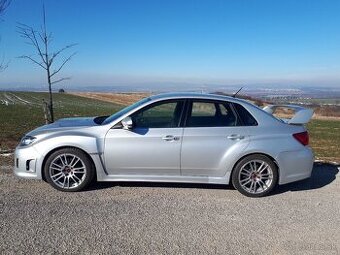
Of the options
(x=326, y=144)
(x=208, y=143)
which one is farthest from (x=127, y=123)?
(x=326, y=144)

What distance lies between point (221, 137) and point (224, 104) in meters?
0.55

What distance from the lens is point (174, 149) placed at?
5797mm

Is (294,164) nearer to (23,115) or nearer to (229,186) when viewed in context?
(229,186)

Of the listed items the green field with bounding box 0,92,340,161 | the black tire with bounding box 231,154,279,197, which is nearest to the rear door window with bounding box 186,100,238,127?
the black tire with bounding box 231,154,279,197

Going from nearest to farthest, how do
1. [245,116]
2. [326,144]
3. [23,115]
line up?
[245,116]
[326,144]
[23,115]

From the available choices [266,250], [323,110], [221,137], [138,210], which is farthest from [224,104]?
[323,110]

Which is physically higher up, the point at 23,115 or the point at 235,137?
the point at 235,137

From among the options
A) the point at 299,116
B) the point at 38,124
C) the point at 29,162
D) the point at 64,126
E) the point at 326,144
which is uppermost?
the point at 299,116

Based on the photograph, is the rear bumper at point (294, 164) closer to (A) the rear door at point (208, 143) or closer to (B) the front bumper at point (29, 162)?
(A) the rear door at point (208, 143)

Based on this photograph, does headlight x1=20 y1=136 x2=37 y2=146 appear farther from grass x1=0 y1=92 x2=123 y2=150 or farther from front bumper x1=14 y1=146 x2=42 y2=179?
grass x1=0 y1=92 x2=123 y2=150

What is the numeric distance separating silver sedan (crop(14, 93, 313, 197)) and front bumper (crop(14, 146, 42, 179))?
0.05 feet

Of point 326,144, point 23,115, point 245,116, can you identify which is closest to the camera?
point 245,116

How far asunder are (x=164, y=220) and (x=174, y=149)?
1347mm

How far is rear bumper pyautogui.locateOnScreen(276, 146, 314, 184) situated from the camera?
19.4 feet
